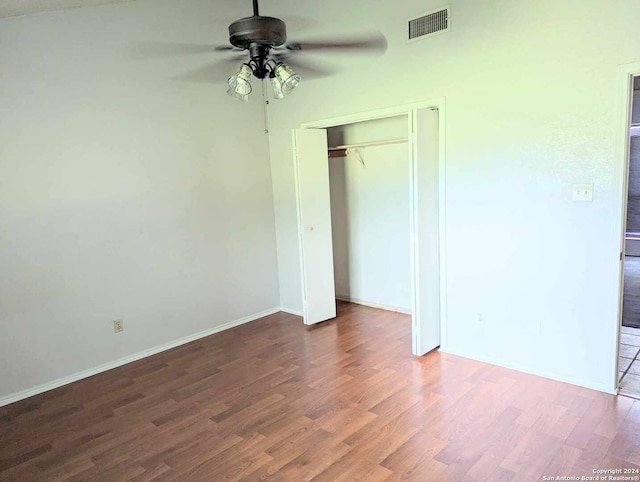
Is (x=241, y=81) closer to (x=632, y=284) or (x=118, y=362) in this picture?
(x=118, y=362)

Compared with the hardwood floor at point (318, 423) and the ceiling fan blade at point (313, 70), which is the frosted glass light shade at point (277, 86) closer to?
the ceiling fan blade at point (313, 70)

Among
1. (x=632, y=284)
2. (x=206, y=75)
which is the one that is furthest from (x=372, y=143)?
(x=632, y=284)

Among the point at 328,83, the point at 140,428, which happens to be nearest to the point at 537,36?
the point at 328,83

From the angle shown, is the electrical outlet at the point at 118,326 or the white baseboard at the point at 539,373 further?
the electrical outlet at the point at 118,326

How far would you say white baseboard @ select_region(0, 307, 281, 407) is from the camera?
3354mm

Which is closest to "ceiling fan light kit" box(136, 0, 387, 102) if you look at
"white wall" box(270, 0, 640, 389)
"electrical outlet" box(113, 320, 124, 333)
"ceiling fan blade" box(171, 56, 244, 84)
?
"ceiling fan blade" box(171, 56, 244, 84)

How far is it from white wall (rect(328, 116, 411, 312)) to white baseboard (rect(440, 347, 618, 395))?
121 centimetres

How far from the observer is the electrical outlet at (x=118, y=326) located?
382 centimetres

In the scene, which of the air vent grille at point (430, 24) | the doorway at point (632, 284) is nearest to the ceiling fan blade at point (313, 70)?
the air vent grille at point (430, 24)

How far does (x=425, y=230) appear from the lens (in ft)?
11.7

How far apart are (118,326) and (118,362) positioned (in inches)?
12.5

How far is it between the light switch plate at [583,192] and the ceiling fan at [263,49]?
1.82 m

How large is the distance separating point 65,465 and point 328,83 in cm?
365

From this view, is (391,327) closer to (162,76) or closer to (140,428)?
(140,428)
